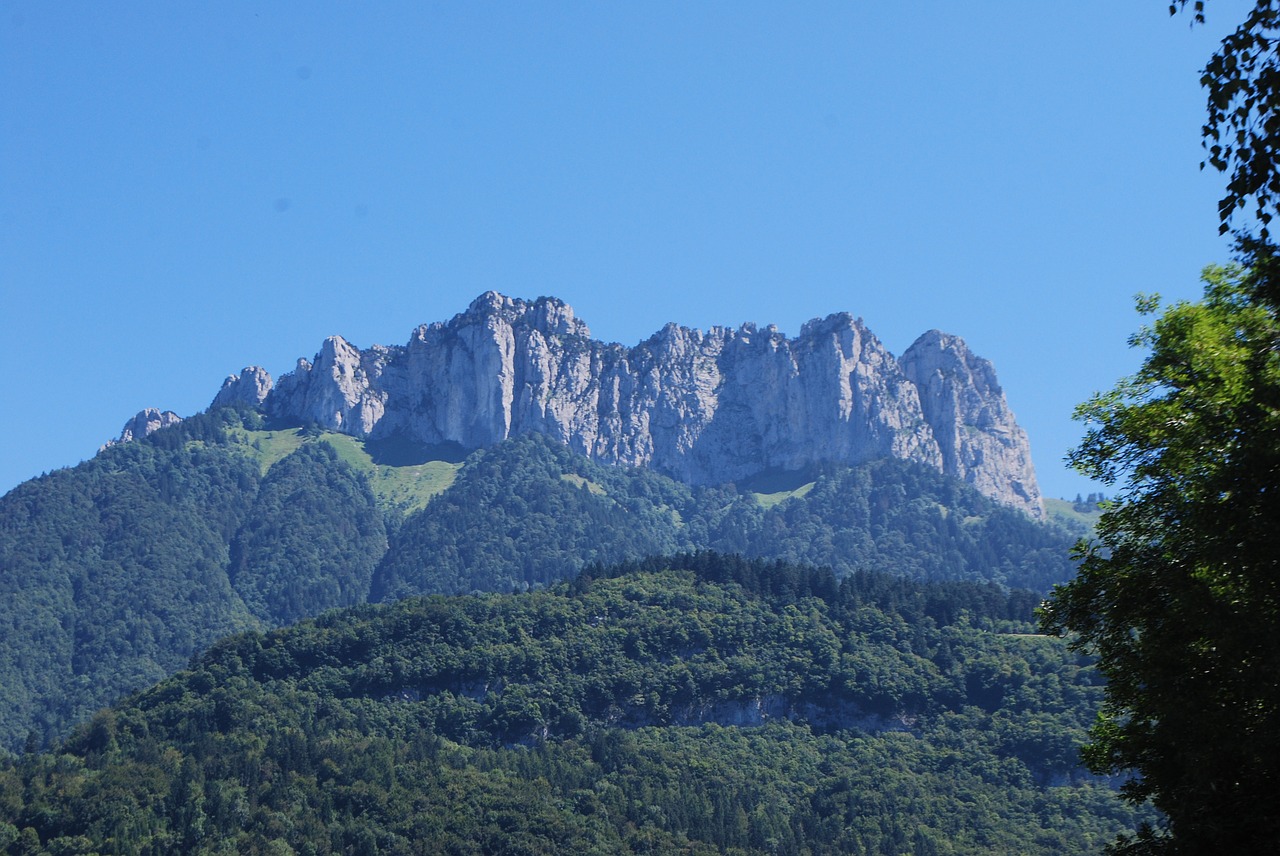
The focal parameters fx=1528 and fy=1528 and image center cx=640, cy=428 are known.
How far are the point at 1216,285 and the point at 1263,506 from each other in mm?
8082

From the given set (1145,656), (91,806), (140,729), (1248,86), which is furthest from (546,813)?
(1248,86)

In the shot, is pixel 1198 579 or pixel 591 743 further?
pixel 591 743

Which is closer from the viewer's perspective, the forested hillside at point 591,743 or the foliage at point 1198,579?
the foliage at point 1198,579

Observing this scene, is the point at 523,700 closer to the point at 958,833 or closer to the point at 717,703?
the point at 717,703

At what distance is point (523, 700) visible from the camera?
581 feet

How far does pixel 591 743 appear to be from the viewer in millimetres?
166500

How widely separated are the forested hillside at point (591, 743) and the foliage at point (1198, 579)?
103874 millimetres

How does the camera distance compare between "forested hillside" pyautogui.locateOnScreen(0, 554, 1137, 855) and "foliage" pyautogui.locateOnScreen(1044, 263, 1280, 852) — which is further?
"forested hillside" pyautogui.locateOnScreen(0, 554, 1137, 855)

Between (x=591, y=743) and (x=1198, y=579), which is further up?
(x=591, y=743)

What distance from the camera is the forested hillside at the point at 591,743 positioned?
131875 mm

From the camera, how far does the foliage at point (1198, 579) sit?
77.0ft

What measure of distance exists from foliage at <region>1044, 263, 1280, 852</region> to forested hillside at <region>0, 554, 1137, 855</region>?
10387 cm

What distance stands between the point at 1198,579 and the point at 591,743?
144 metres

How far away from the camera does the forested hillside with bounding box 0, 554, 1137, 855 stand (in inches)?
5192
